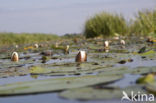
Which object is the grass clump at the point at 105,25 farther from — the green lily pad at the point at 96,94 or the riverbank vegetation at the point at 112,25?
the green lily pad at the point at 96,94

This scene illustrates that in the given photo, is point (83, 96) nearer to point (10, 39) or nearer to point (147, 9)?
point (147, 9)

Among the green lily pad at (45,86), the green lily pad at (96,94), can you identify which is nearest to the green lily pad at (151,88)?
the green lily pad at (96,94)

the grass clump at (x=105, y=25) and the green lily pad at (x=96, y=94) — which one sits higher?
the grass clump at (x=105, y=25)

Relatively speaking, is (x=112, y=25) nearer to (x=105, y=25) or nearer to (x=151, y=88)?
(x=105, y=25)

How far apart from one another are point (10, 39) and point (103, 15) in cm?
838

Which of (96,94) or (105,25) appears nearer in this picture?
(96,94)

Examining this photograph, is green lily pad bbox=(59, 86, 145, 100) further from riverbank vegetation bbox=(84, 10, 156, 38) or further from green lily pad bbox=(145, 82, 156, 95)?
riverbank vegetation bbox=(84, 10, 156, 38)

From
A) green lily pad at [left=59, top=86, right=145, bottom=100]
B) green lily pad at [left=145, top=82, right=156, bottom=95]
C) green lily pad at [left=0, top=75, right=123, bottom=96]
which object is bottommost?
green lily pad at [left=0, top=75, right=123, bottom=96]

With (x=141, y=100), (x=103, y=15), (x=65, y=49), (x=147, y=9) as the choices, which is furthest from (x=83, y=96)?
(x=103, y=15)

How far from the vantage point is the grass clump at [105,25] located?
1305 centimetres

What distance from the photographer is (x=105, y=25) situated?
13523 millimetres

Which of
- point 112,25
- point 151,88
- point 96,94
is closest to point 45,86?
point 96,94

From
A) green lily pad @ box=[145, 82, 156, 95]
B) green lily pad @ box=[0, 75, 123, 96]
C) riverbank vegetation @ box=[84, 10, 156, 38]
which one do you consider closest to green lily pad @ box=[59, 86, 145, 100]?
green lily pad @ box=[145, 82, 156, 95]

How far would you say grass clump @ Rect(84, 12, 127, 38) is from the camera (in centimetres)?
1305
